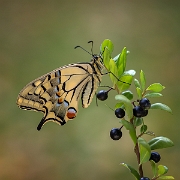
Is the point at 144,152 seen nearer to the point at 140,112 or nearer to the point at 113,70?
the point at 140,112

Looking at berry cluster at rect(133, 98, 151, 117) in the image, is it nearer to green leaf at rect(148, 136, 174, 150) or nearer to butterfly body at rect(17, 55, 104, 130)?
green leaf at rect(148, 136, 174, 150)

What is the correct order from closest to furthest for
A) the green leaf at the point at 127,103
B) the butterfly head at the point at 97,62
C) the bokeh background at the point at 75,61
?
1. the green leaf at the point at 127,103
2. the butterfly head at the point at 97,62
3. the bokeh background at the point at 75,61

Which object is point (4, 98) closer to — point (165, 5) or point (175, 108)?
point (175, 108)

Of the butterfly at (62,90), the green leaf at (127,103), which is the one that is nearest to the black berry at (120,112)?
the green leaf at (127,103)

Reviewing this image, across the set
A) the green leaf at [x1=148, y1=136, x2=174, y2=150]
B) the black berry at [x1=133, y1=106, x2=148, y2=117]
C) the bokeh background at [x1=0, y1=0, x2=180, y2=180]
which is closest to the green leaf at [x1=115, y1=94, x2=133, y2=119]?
the black berry at [x1=133, y1=106, x2=148, y2=117]

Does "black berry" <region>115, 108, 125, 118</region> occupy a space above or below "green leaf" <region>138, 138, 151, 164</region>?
above

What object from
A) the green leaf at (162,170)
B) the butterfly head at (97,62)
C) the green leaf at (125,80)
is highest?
the butterfly head at (97,62)

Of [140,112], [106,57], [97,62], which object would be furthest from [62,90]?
[140,112]

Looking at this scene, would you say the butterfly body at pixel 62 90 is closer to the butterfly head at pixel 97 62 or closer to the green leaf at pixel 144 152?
the butterfly head at pixel 97 62
